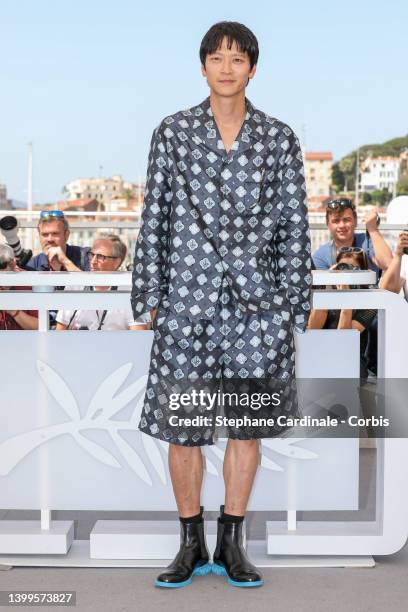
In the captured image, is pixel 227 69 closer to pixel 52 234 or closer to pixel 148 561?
pixel 148 561

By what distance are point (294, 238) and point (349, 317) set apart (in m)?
1.42

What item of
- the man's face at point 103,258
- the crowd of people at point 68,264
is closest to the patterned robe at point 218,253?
the crowd of people at point 68,264

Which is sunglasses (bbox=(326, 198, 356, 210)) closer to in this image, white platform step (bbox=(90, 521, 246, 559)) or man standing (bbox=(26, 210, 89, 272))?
man standing (bbox=(26, 210, 89, 272))

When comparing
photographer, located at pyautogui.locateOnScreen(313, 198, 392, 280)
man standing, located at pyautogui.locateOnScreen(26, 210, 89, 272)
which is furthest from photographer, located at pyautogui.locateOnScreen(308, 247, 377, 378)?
man standing, located at pyautogui.locateOnScreen(26, 210, 89, 272)

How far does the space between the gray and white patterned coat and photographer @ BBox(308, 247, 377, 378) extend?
21.0 inches

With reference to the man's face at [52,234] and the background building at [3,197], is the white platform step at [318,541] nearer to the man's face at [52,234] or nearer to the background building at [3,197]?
the man's face at [52,234]

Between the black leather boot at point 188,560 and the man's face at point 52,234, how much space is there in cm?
324

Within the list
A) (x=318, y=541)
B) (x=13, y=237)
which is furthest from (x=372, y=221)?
(x=318, y=541)

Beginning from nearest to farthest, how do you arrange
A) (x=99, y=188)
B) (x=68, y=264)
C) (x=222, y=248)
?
(x=222, y=248) → (x=68, y=264) → (x=99, y=188)

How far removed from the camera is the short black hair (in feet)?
10.6

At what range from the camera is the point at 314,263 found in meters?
6.39

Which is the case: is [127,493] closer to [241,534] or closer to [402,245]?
[241,534]

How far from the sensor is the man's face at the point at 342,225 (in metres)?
6.59

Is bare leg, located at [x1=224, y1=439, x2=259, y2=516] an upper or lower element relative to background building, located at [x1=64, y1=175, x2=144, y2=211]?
lower
